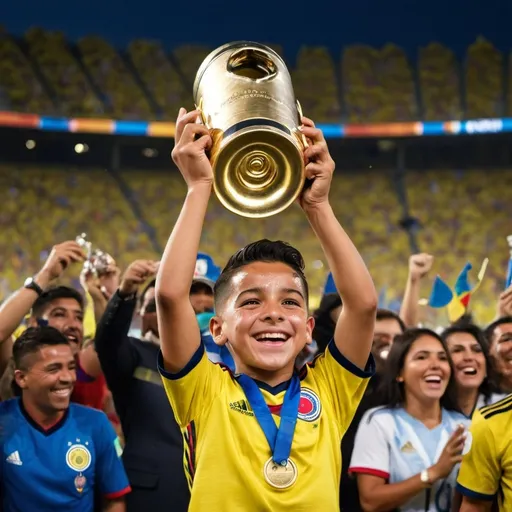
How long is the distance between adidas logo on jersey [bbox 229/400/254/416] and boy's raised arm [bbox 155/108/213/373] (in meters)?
0.16

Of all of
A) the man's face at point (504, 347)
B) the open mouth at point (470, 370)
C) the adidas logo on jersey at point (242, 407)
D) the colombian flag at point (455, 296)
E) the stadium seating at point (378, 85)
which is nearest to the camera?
the adidas logo on jersey at point (242, 407)

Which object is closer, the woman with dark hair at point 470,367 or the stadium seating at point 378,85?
the woman with dark hair at point 470,367

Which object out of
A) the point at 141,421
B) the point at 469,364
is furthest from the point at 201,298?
the point at 469,364

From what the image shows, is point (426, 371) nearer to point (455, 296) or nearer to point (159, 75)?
point (455, 296)

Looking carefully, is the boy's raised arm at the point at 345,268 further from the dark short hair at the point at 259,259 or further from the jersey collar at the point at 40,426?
the jersey collar at the point at 40,426

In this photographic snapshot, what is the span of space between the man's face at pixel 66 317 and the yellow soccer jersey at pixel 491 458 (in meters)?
2.02

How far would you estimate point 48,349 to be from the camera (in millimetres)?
3336

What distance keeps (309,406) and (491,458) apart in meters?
0.87

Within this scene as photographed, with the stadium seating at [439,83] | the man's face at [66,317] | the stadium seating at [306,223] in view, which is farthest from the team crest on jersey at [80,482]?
the stadium seating at [439,83]

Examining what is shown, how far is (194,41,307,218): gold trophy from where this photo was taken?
6.48 ft

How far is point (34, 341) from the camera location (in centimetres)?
335

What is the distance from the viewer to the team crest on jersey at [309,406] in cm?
213

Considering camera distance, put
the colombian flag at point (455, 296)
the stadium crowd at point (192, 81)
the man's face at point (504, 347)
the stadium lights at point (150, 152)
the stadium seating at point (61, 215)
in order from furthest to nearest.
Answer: the stadium lights at point (150, 152)
the stadium crowd at point (192, 81)
the stadium seating at point (61, 215)
the colombian flag at point (455, 296)
the man's face at point (504, 347)

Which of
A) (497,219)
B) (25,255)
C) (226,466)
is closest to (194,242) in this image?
(226,466)
